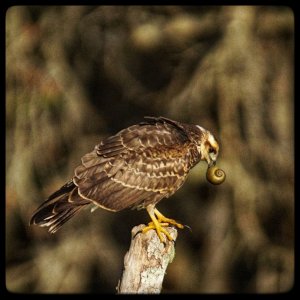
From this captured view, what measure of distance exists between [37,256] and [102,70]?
92.0 inches

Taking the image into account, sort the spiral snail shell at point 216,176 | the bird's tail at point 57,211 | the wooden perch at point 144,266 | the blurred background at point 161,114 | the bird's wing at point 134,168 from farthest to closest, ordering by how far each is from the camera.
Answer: the blurred background at point 161,114, the spiral snail shell at point 216,176, the bird's wing at point 134,168, the bird's tail at point 57,211, the wooden perch at point 144,266

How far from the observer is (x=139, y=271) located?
4.87 m

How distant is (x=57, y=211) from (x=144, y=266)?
0.75m

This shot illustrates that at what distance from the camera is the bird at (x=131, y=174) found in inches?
202

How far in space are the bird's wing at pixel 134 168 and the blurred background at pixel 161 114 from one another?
1882mm

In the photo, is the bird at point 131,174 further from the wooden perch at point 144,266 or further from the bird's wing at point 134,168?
the wooden perch at point 144,266

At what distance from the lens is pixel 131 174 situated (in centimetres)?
537

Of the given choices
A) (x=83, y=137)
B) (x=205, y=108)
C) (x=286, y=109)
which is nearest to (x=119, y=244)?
(x=83, y=137)

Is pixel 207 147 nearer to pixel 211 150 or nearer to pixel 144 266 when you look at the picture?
pixel 211 150

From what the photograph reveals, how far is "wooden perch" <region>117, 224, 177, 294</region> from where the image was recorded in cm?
486

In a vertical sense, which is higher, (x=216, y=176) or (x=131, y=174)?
(x=131, y=174)

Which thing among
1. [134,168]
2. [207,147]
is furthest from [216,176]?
[134,168]

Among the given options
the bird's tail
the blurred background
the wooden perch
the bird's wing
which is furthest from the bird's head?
the blurred background

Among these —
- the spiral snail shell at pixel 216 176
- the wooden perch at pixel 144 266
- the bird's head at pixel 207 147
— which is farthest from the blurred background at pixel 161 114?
the wooden perch at pixel 144 266
